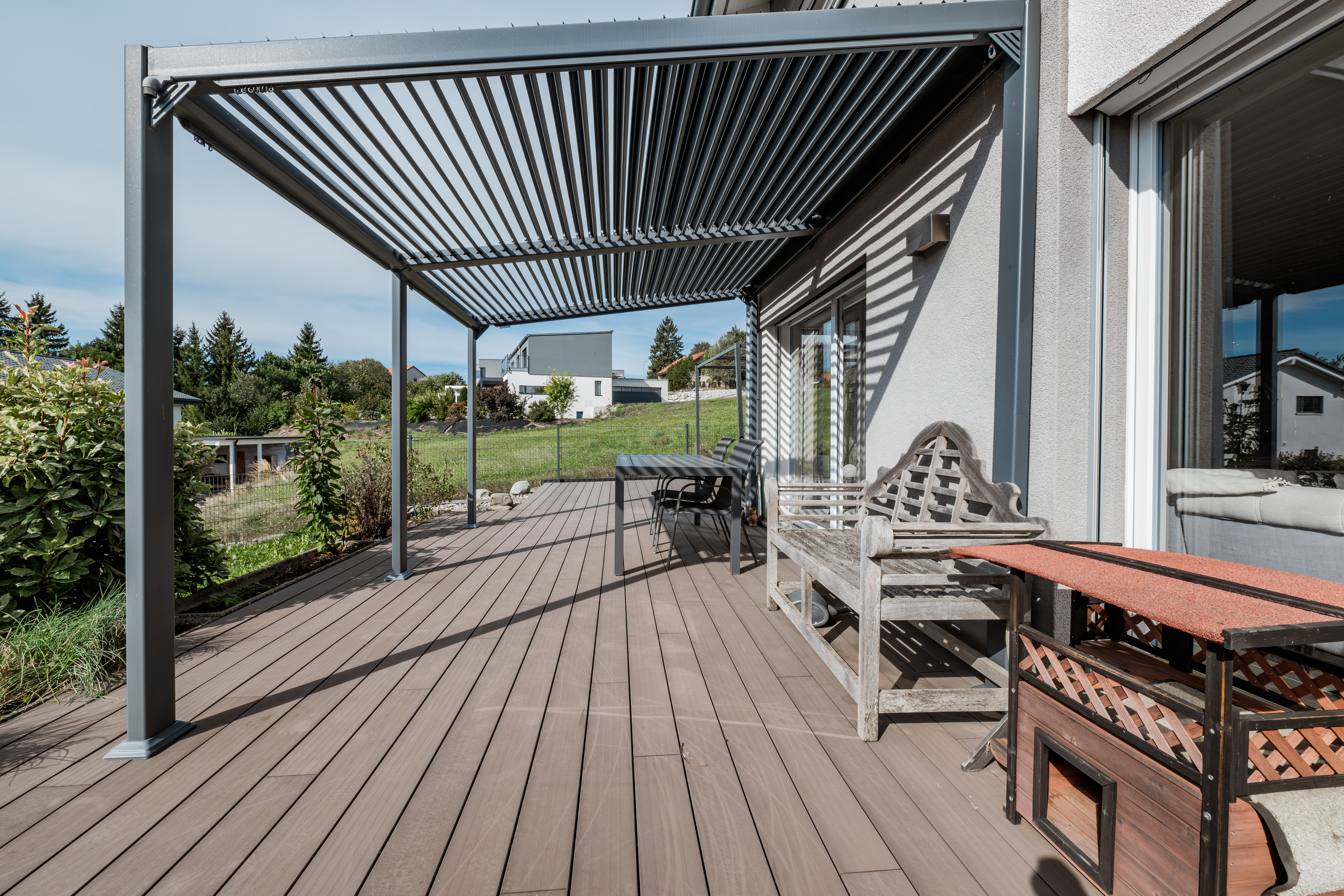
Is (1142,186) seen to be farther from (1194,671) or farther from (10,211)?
(10,211)

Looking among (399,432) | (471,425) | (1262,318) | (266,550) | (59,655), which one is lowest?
(266,550)

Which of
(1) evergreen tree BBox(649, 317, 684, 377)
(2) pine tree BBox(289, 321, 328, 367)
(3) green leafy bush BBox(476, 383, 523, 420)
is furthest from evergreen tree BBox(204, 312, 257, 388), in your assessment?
(1) evergreen tree BBox(649, 317, 684, 377)

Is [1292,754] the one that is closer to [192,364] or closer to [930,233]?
[930,233]

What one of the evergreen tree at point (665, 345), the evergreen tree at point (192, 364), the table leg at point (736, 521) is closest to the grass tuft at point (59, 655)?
the table leg at point (736, 521)

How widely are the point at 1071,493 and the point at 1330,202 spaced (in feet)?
3.13

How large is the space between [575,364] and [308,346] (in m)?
26.9

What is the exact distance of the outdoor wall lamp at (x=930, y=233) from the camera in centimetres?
259

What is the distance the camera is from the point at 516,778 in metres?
1.62

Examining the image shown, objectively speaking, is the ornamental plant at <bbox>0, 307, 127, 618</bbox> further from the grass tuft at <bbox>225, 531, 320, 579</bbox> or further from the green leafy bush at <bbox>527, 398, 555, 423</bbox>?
the green leafy bush at <bbox>527, 398, 555, 423</bbox>

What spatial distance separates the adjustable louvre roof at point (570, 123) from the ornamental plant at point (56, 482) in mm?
1401

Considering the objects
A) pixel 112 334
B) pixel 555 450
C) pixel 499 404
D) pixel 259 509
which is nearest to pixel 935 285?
pixel 259 509

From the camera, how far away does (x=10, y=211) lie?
17297 millimetres

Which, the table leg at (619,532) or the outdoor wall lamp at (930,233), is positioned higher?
the outdoor wall lamp at (930,233)

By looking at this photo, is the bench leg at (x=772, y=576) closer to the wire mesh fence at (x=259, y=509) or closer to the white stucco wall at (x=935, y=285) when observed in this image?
the white stucco wall at (x=935, y=285)
